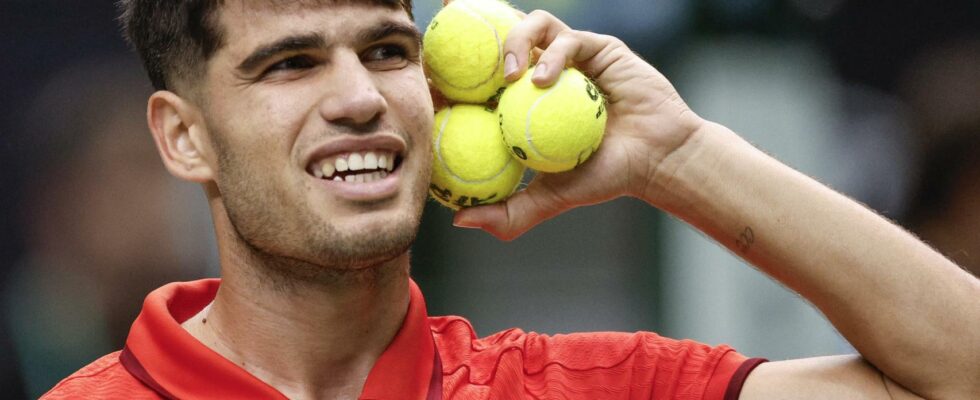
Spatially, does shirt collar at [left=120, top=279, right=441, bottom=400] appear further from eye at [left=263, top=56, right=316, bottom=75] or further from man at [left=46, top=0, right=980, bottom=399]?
eye at [left=263, top=56, right=316, bottom=75]

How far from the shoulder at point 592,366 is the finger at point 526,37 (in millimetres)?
753

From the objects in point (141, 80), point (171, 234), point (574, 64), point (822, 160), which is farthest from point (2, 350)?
point (822, 160)

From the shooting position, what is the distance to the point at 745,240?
3.00m

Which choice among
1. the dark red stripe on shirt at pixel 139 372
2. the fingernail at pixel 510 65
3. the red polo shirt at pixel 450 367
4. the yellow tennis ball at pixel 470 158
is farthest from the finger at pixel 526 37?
the dark red stripe on shirt at pixel 139 372

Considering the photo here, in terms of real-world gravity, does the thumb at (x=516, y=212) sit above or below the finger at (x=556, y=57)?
below

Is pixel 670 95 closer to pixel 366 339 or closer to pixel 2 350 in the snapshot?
pixel 366 339

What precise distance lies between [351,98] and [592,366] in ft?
3.17

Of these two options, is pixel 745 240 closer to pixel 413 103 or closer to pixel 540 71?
pixel 540 71

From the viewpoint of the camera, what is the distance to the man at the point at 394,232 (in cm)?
279

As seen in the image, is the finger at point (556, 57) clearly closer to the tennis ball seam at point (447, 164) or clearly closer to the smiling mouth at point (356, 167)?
the tennis ball seam at point (447, 164)

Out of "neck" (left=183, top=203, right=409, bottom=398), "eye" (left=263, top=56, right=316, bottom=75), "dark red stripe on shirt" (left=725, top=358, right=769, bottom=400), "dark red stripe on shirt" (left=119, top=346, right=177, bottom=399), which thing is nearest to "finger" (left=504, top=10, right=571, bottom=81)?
"eye" (left=263, top=56, right=316, bottom=75)

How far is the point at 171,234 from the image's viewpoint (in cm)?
614

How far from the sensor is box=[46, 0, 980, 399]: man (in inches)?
110

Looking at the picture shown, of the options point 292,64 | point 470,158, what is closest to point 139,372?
point 292,64
